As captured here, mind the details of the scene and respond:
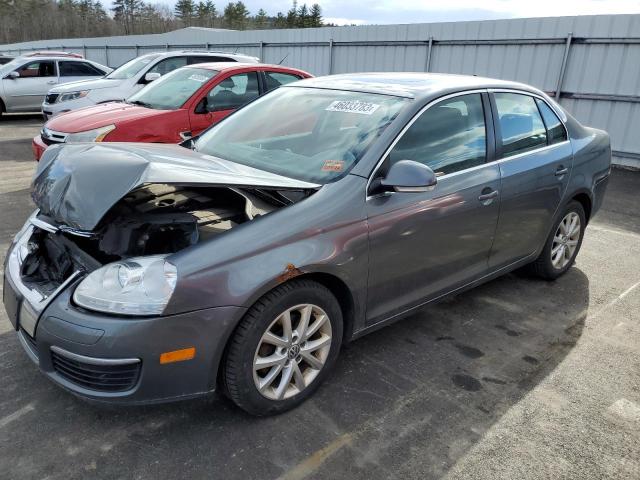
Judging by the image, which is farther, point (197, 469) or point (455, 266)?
point (455, 266)

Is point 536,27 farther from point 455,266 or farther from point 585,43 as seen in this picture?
point 455,266

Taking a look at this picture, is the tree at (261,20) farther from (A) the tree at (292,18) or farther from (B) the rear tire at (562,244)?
(B) the rear tire at (562,244)

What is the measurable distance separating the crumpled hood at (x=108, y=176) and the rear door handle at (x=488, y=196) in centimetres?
122

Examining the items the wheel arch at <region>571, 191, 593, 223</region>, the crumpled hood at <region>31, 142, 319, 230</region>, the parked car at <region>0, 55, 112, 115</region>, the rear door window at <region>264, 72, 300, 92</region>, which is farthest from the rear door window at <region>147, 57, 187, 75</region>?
the wheel arch at <region>571, 191, 593, 223</region>

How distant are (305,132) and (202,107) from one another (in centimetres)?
369

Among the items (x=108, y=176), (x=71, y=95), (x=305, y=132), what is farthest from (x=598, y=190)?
(x=71, y=95)

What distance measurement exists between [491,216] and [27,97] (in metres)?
14.2

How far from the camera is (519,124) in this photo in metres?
3.79

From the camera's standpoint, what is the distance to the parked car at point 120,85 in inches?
369

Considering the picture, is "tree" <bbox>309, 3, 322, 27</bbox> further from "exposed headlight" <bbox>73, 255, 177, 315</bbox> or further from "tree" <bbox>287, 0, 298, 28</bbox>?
"exposed headlight" <bbox>73, 255, 177, 315</bbox>

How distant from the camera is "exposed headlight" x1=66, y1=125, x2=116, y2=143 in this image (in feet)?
19.3

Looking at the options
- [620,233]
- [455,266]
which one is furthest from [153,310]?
[620,233]

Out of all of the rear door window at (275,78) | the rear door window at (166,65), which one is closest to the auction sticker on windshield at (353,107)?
the rear door window at (275,78)

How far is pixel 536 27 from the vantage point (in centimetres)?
1014
